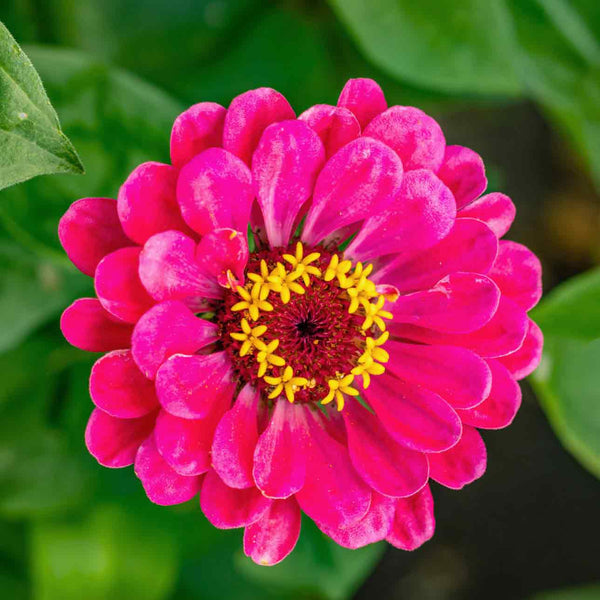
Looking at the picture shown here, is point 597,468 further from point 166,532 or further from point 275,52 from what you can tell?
point 275,52

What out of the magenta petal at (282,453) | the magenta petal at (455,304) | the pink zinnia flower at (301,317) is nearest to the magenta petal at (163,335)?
the pink zinnia flower at (301,317)

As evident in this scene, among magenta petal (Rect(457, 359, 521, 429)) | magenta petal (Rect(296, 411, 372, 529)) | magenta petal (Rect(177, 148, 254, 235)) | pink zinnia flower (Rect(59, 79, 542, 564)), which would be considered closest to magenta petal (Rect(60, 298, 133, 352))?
pink zinnia flower (Rect(59, 79, 542, 564))

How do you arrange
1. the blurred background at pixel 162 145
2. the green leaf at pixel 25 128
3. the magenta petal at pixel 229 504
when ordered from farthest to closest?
1. the blurred background at pixel 162 145
2. the magenta petal at pixel 229 504
3. the green leaf at pixel 25 128

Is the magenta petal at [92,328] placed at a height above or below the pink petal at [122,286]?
below

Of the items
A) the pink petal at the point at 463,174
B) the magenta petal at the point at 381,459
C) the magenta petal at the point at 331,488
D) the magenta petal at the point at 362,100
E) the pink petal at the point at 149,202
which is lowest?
the magenta petal at the point at 331,488

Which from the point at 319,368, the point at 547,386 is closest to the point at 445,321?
the point at 319,368

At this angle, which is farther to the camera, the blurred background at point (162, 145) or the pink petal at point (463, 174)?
the blurred background at point (162, 145)

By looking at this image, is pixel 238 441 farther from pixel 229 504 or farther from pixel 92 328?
pixel 92 328

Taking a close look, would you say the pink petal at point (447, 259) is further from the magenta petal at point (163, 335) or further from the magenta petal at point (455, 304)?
the magenta petal at point (163, 335)

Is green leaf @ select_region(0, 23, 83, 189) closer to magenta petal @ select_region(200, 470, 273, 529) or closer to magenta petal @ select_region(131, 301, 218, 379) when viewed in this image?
magenta petal @ select_region(131, 301, 218, 379)
